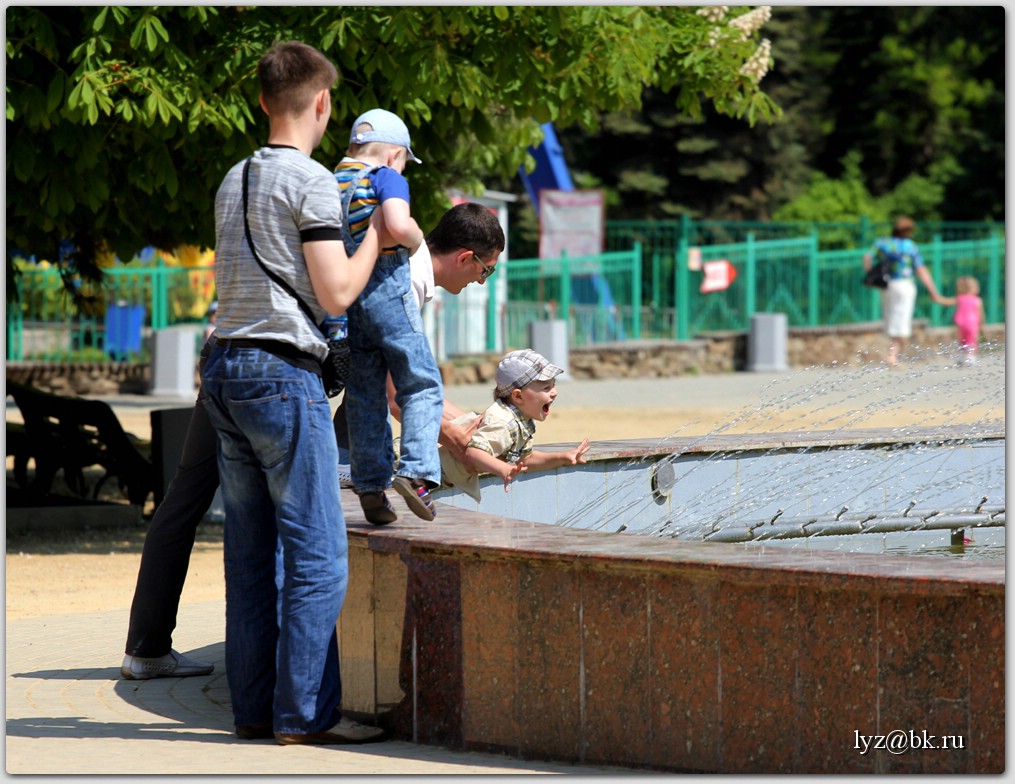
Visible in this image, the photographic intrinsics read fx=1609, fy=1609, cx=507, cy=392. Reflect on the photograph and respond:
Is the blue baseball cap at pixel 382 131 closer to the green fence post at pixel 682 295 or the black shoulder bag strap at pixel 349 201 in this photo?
the black shoulder bag strap at pixel 349 201

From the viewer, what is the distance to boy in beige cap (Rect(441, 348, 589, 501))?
5.59 metres

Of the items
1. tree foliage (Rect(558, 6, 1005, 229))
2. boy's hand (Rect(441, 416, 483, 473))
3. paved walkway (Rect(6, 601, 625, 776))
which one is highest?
tree foliage (Rect(558, 6, 1005, 229))

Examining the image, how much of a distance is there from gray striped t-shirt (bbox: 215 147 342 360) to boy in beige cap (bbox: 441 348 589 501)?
1.34 m

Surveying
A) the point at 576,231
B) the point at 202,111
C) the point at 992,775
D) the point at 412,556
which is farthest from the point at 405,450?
the point at 576,231

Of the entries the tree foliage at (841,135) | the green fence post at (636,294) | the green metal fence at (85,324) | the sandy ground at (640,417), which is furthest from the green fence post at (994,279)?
the green metal fence at (85,324)

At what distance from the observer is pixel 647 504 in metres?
6.80

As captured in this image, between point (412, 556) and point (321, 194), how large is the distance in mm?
1112

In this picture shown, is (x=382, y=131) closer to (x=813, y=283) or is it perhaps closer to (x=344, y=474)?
(x=344, y=474)

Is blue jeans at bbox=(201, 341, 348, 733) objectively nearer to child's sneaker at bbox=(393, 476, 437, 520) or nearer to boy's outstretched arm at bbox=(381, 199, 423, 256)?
child's sneaker at bbox=(393, 476, 437, 520)

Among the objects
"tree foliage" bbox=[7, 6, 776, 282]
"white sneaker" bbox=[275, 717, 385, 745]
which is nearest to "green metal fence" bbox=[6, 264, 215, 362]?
"tree foliage" bbox=[7, 6, 776, 282]

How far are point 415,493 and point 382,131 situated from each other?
105 centimetres

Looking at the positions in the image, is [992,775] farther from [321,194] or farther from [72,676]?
[72,676]

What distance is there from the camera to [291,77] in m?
4.35
